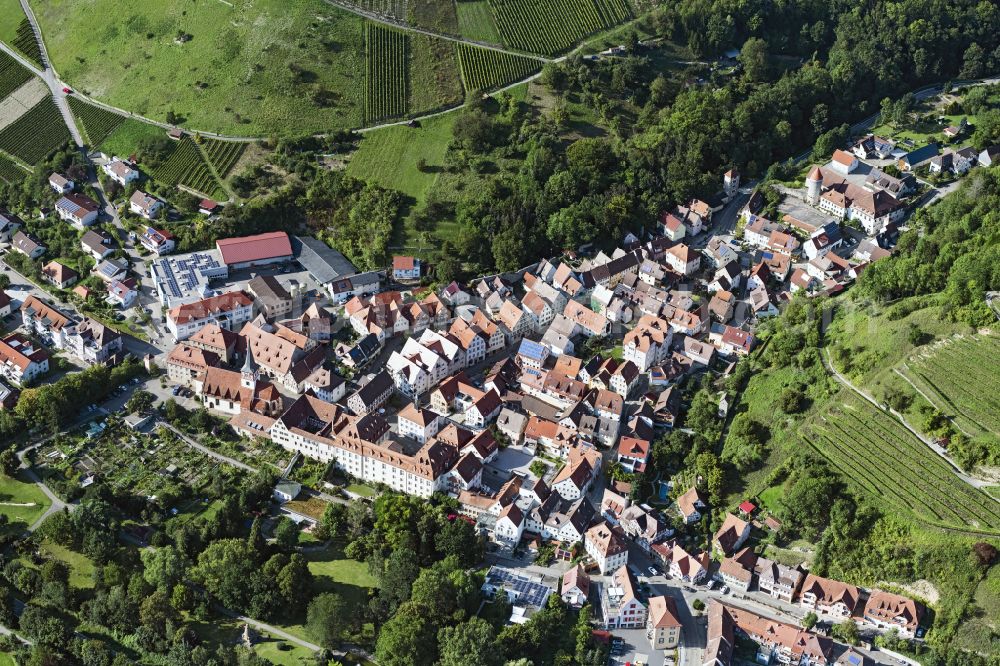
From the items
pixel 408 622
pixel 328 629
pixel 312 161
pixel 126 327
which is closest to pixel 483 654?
pixel 408 622

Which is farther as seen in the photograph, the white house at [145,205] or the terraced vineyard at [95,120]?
the terraced vineyard at [95,120]

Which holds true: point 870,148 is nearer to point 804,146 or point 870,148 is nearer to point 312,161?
point 804,146

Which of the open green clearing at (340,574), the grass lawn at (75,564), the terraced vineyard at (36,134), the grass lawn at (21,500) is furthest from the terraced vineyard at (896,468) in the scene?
the terraced vineyard at (36,134)

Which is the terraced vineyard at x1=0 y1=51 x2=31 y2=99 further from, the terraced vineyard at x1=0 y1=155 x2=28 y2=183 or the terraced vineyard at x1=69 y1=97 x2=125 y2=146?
the terraced vineyard at x1=0 y1=155 x2=28 y2=183

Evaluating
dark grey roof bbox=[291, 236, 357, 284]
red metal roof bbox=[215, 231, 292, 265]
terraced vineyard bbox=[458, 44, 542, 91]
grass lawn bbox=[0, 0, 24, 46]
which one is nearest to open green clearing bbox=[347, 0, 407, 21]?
terraced vineyard bbox=[458, 44, 542, 91]

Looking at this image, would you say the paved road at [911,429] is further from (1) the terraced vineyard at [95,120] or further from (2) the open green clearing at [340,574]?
(1) the terraced vineyard at [95,120]

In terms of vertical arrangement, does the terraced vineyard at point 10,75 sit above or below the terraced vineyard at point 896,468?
above
